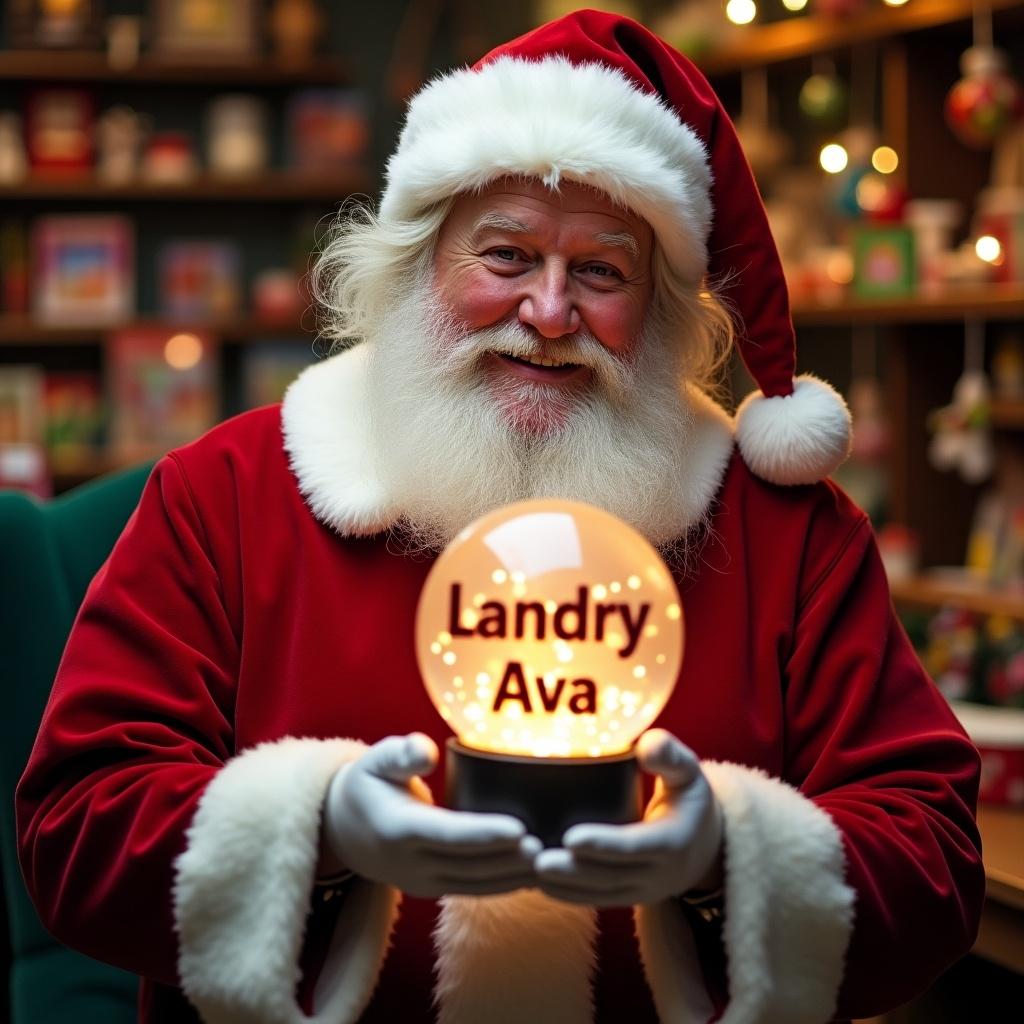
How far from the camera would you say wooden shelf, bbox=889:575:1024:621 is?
2771 mm

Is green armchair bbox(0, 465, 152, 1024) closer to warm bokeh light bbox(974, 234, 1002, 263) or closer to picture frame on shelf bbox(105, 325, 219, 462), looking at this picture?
warm bokeh light bbox(974, 234, 1002, 263)

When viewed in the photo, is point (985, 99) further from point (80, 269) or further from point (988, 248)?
point (80, 269)

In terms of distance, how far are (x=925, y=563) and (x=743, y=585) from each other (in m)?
1.79

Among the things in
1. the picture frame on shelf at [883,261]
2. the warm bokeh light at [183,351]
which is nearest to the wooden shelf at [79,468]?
the warm bokeh light at [183,351]

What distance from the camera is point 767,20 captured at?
387 cm

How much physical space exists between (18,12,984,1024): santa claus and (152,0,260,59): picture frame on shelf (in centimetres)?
319

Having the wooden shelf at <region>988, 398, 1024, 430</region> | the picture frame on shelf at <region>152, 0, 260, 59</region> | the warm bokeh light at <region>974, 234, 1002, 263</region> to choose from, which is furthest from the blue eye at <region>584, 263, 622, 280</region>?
the picture frame on shelf at <region>152, 0, 260, 59</region>

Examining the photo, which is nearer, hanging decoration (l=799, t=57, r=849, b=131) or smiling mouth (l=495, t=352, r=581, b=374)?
smiling mouth (l=495, t=352, r=581, b=374)

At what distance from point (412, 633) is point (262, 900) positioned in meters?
0.35

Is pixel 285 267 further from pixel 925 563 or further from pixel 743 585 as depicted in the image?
pixel 743 585

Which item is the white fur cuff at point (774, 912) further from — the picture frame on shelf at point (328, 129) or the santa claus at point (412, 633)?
the picture frame on shelf at point (328, 129)

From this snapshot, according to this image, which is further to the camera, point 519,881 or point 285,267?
point 285,267

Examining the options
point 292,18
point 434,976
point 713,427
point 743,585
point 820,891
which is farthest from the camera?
point 292,18

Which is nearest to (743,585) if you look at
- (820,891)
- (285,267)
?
(820,891)
